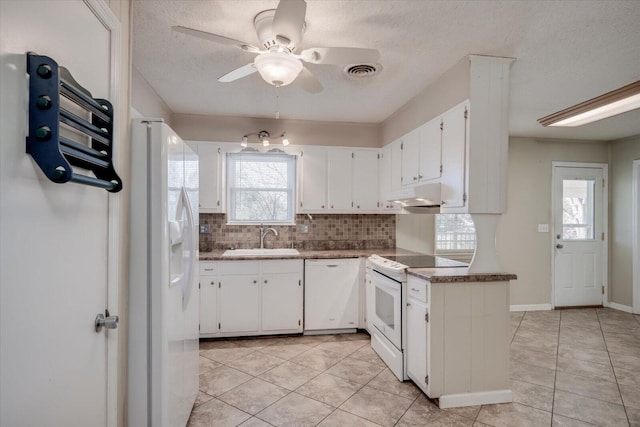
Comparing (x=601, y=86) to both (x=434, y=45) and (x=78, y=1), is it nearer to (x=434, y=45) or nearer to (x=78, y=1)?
(x=434, y=45)

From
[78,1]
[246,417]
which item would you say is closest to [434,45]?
[78,1]

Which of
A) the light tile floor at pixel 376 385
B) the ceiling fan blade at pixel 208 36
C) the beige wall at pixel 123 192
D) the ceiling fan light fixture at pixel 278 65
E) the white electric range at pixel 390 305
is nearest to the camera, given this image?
the beige wall at pixel 123 192

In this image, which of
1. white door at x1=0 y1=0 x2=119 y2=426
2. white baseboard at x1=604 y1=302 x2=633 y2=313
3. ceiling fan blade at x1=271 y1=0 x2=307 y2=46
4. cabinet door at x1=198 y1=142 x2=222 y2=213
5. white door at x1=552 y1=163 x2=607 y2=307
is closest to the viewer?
white door at x1=0 y1=0 x2=119 y2=426

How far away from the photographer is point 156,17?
6.60 ft

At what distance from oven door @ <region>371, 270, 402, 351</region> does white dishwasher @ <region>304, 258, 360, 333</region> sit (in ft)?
1.40

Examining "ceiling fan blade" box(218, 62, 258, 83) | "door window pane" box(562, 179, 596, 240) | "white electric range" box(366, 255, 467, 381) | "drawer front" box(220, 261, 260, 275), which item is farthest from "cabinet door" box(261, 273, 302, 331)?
"door window pane" box(562, 179, 596, 240)

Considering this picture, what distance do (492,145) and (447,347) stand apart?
1487 mm

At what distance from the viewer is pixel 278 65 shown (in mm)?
1850

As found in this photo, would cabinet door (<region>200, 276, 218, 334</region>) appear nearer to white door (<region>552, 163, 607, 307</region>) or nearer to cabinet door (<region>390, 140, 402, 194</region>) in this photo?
cabinet door (<region>390, 140, 402, 194</region>)

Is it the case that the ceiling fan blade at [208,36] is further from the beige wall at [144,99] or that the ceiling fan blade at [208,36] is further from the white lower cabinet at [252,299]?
the white lower cabinet at [252,299]

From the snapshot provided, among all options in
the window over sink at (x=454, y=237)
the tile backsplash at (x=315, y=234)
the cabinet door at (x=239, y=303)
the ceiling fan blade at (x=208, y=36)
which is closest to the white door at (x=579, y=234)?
the window over sink at (x=454, y=237)

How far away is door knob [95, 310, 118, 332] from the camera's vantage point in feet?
3.97

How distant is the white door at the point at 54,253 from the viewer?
808mm

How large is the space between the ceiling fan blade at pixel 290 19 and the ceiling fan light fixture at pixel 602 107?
2.78m
